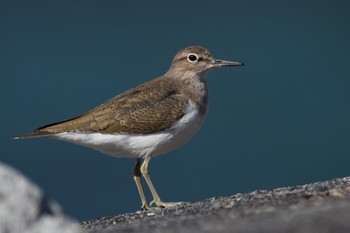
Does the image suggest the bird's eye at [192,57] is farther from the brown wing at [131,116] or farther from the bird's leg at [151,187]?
the bird's leg at [151,187]

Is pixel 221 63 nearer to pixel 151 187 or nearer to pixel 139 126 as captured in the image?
pixel 139 126

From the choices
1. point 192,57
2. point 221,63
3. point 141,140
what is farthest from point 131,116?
point 221,63

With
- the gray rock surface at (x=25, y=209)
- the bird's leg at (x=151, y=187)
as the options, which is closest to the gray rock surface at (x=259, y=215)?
the gray rock surface at (x=25, y=209)

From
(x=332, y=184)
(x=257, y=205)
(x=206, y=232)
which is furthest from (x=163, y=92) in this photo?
(x=206, y=232)

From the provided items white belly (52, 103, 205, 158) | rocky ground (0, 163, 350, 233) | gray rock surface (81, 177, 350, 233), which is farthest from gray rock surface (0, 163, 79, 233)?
white belly (52, 103, 205, 158)

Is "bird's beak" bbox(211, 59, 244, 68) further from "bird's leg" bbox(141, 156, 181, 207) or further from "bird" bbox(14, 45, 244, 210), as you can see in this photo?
"bird's leg" bbox(141, 156, 181, 207)

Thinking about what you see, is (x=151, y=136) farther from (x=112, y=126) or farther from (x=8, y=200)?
(x=8, y=200)
